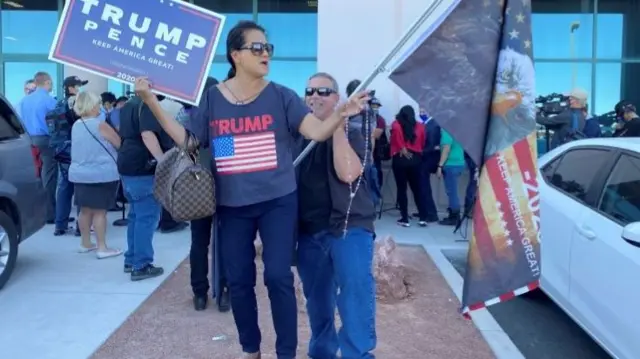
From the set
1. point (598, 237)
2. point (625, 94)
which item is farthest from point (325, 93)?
point (625, 94)

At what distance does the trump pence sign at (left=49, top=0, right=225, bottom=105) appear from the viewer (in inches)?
143

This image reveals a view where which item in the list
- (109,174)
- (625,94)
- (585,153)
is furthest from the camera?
(625,94)

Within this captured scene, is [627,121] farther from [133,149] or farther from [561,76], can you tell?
[133,149]

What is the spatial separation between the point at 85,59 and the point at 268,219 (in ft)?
4.29

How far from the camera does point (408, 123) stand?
9.32 meters

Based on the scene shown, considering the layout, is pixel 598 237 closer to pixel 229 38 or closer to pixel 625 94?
pixel 229 38

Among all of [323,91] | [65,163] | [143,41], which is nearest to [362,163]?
[323,91]

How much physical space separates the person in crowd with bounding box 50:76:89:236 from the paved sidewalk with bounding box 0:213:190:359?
366 mm

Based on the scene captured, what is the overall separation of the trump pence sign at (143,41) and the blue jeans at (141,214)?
6.85 feet

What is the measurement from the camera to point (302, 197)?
11.9 ft

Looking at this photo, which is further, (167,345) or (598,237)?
(167,345)

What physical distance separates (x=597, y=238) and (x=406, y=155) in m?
5.22

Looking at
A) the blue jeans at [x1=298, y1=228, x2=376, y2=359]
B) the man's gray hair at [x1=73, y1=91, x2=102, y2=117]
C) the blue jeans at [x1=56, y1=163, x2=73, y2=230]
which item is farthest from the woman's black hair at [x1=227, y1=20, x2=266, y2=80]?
the blue jeans at [x1=56, y1=163, x2=73, y2=230]

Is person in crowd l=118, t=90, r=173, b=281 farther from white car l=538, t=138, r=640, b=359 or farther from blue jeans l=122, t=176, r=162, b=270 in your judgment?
white car l=538, t=138, r=640, b=359
